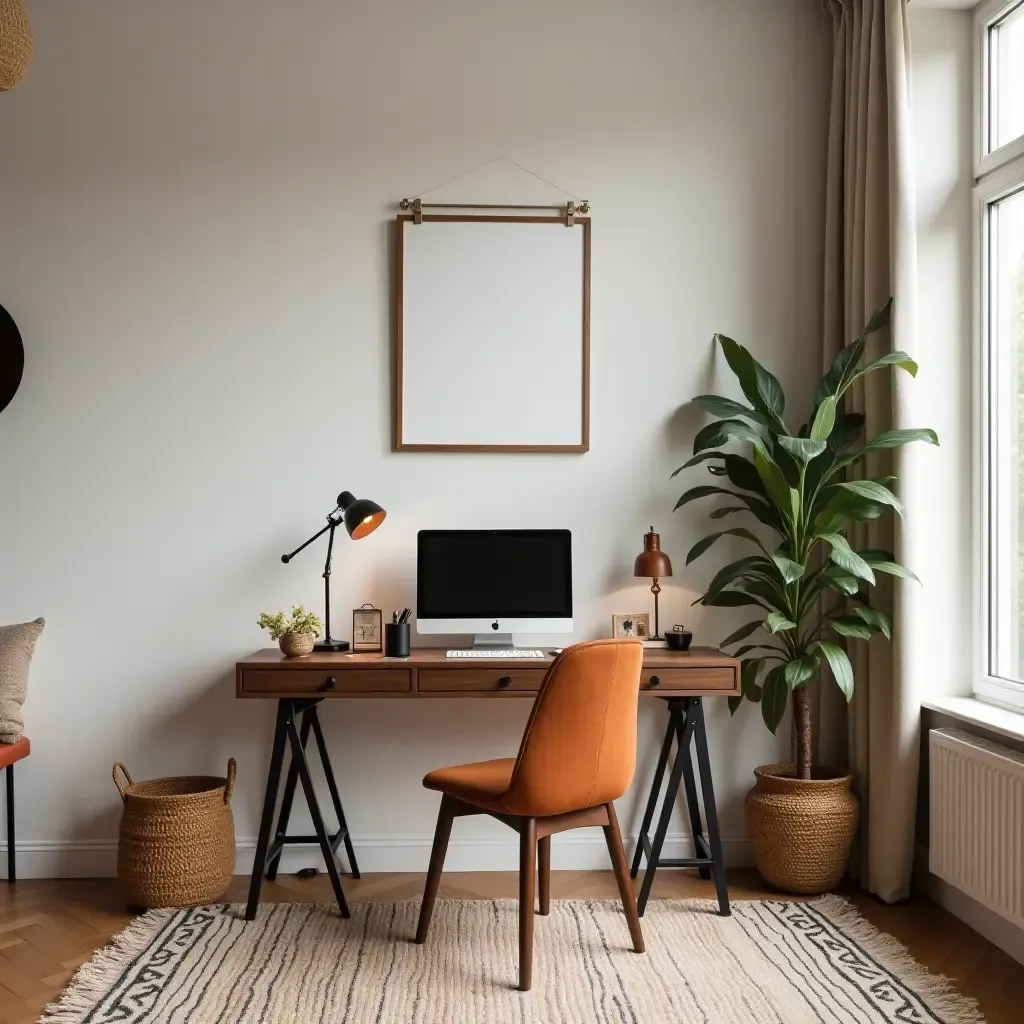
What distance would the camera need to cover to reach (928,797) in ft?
10.9

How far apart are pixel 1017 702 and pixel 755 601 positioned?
0.84 meters

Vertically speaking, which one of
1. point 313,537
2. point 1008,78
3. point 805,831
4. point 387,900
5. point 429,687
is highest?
point 1008,78

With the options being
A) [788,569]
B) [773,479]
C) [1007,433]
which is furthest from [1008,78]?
[788,569]

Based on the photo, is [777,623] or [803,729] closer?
[777,623]

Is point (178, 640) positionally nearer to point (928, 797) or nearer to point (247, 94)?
point (247, 94)

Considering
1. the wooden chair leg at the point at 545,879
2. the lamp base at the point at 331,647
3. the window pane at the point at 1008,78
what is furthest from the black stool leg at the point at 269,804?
the window pane at the point at 1008,78

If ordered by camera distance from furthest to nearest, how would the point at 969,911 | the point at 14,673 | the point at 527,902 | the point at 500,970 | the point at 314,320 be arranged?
the point at 314,320, the point at 14,673, the point at 969,911, the point at 500,970, the point at 527,902

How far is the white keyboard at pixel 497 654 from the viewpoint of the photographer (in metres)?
3.25

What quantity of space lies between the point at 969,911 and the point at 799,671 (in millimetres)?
851

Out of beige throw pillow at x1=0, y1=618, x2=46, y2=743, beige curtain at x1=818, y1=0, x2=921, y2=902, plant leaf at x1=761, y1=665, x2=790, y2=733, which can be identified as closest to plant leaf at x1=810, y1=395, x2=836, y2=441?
beige curtain at x1=818, y1=0, x2=921, y2=902

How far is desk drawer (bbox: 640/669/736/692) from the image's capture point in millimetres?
3215

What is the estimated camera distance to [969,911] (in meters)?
3.10

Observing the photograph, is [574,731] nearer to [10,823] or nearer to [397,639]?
[397,639]

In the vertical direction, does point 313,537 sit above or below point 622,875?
above
